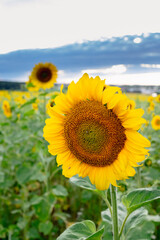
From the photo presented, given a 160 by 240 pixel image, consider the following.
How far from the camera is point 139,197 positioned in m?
1.14

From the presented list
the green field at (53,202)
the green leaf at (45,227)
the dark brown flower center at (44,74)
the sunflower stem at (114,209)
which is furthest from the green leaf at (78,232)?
the dark brown flower center at (44,74)

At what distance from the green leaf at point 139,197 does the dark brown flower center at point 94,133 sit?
21 centimetres

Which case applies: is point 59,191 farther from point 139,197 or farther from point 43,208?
point 139,197

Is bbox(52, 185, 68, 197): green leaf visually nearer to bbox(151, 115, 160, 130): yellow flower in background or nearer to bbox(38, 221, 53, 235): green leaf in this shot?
bbox(38, 221, 53, 235): green leaf

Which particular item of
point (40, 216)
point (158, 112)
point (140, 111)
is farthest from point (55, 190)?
point (158, 112)

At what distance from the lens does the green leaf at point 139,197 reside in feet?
3.52

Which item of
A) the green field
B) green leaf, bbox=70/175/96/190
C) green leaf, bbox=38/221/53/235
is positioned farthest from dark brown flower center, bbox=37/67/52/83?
green leaf, bbox=70/175/96/190

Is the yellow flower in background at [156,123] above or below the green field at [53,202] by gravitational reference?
above

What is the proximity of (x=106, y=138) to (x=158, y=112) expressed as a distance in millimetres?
4928

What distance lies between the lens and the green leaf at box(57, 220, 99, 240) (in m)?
1.11

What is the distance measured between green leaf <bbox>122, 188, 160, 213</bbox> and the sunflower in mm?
2612

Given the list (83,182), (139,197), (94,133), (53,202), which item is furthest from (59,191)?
(94,133)

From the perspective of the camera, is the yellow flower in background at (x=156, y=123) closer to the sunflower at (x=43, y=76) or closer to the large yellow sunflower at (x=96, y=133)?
the sunflower at (x=43, y=76)

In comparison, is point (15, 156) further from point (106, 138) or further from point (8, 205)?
point (106, 138)
